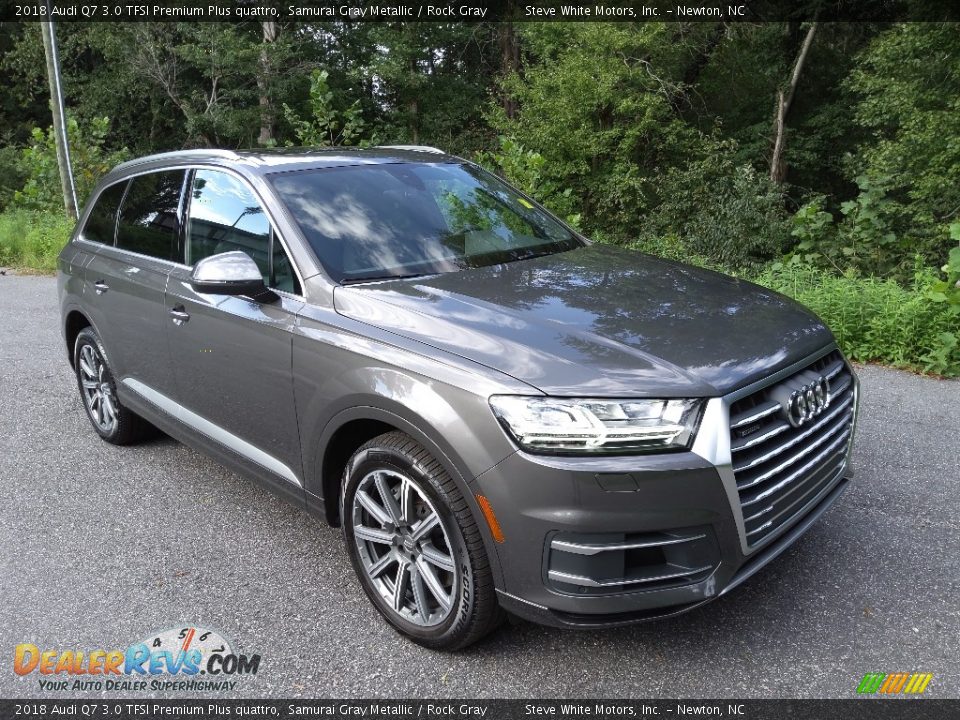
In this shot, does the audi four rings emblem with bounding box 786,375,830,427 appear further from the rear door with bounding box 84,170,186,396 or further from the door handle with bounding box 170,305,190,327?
the rear door with bounding box 84,170,186,396

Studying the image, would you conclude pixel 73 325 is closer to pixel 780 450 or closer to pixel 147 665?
pixel 147 665

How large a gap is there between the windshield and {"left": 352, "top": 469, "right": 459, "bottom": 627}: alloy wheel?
88cm

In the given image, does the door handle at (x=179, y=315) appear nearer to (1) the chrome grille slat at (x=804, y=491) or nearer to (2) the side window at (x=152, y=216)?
(2) the side window at (x=152, y=216)

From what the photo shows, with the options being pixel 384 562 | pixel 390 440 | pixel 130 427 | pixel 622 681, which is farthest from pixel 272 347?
pixel 130 427

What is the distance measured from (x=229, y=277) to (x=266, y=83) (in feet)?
96.7

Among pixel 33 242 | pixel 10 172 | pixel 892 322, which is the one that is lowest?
pixel 10 172

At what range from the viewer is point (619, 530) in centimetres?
243

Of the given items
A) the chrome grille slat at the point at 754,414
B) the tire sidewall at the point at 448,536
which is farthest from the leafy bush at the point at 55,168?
the chrome grille slat at the point at 754,414

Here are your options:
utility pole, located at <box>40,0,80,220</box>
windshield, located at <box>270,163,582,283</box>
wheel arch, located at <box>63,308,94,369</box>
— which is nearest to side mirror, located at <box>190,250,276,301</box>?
windshield, located at <box>270,163,582,283</box>

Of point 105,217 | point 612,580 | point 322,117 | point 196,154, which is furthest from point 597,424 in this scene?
point 322,117

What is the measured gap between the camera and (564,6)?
23.8 m

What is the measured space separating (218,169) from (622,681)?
291 cm

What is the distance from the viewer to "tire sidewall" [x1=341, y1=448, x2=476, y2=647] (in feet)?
8.86

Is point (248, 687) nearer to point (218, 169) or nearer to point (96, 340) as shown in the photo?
point (218, 169)
